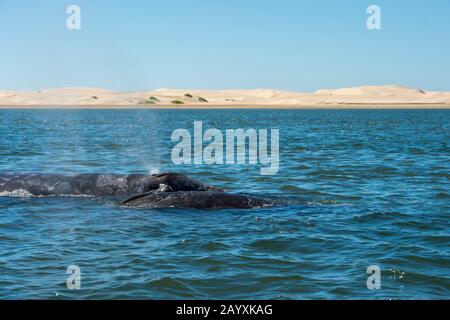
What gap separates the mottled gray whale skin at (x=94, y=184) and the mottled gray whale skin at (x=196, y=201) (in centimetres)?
103

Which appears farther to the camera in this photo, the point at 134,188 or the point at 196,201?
the point at 134,188

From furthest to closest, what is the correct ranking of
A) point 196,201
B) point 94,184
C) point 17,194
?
1. point 94,184
2. point 17,194
3. point 196,201

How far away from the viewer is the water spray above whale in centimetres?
1524

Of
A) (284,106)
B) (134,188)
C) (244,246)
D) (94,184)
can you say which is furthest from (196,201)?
(284,106)

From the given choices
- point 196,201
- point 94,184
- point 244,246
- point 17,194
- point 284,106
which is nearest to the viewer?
point 244,246

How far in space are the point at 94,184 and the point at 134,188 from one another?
Answer: 3.61 ft

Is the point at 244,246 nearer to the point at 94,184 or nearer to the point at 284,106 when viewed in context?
the point at 94,184

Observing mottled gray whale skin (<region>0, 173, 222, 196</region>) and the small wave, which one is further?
the small wave

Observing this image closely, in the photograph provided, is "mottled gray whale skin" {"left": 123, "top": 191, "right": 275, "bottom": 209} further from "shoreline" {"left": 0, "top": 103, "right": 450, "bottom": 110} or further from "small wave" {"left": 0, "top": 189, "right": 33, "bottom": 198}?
"shoreline" {"left": 0, "top": 103, "right": 450, "bottom": 110}

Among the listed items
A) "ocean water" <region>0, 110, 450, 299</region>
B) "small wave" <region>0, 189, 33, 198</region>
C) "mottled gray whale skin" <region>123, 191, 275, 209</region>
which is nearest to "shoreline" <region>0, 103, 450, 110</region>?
"small wave" <region>0, 189, 33, 198</region>

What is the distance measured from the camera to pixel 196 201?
595 inches

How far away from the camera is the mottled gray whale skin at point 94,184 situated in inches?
657
